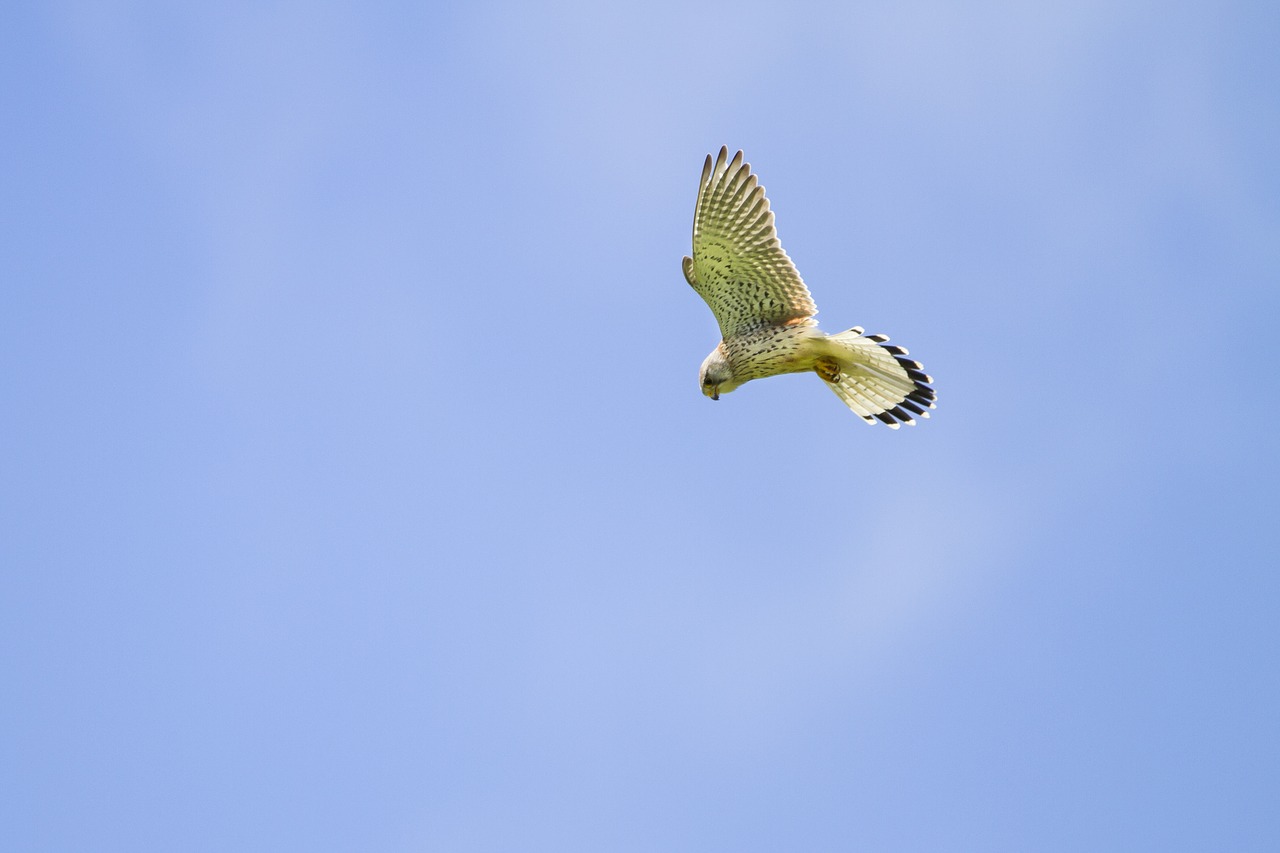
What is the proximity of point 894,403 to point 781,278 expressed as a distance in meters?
1.40

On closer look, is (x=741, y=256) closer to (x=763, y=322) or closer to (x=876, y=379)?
(x=763, y=322)

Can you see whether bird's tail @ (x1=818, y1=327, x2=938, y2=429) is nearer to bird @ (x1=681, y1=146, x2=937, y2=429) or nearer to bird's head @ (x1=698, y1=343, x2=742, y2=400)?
bird @ (x1=681, y1=146, x2=937, y2=429)

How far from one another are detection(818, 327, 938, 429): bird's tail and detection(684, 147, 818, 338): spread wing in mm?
362

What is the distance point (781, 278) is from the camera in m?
8.64

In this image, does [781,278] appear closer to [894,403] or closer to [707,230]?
[707,230]

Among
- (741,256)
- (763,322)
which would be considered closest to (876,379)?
(763,322)

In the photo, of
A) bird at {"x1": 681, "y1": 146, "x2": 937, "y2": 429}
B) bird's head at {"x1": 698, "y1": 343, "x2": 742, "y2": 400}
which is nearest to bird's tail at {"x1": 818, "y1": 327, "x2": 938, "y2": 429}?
bird at {"x1": 681, "y1": 146, "x2": 937, "y2": 429}

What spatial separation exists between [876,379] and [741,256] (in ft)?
4.70

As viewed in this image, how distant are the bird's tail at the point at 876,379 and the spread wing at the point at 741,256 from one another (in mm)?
362

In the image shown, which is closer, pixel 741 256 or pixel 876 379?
pixel 741 256

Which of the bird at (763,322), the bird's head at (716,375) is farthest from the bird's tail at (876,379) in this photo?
the bird's head at (716,375)

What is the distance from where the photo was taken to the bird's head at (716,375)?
29.6 ft

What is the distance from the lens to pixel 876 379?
931 cm

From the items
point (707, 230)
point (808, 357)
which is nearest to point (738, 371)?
point (808, 357)
